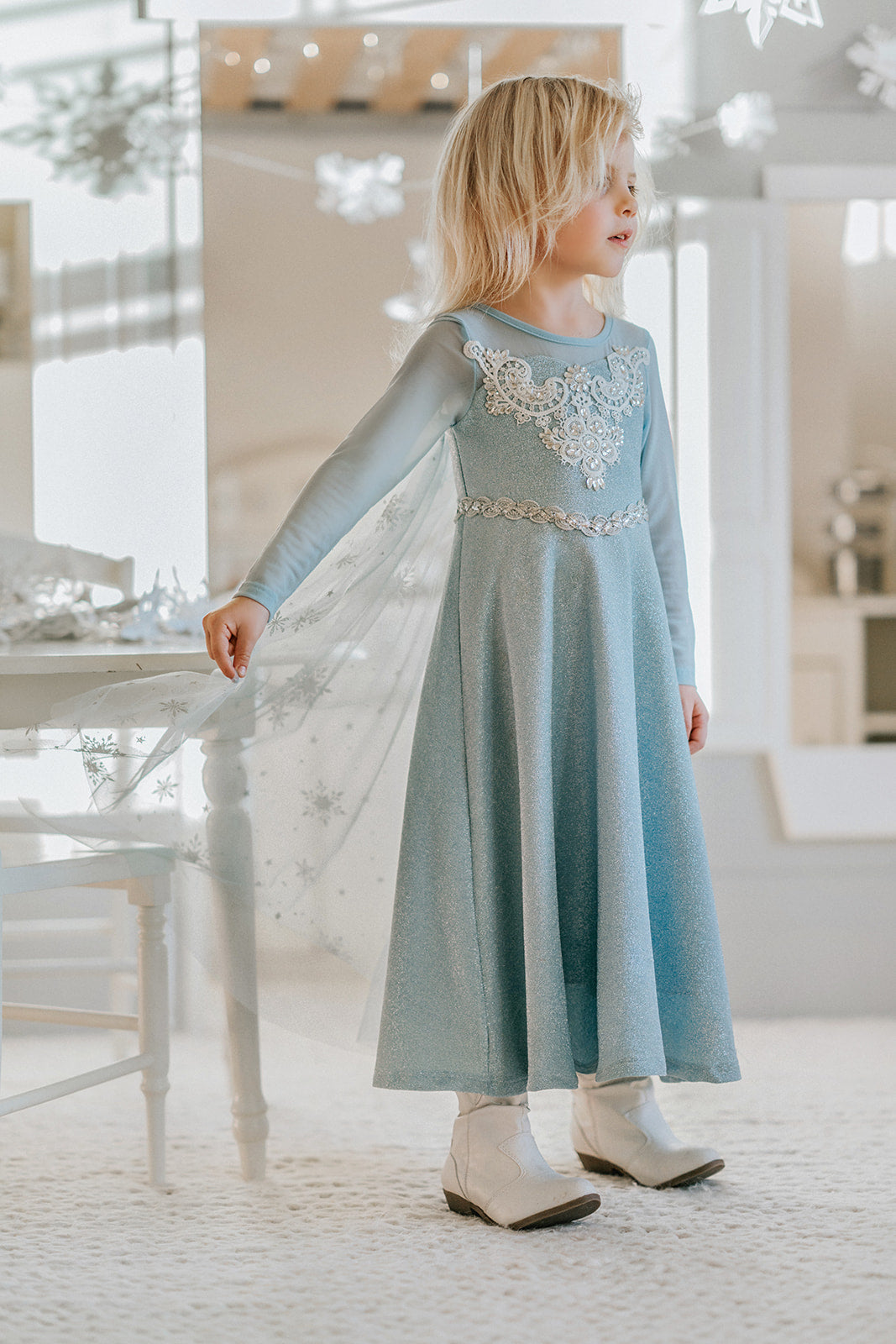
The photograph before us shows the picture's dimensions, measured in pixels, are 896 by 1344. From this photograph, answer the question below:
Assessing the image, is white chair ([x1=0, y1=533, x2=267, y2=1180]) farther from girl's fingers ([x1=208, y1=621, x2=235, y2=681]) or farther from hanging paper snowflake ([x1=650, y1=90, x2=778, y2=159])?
hanging paper snowflake ([x1=650, y1=90, x2=778, y2=159])

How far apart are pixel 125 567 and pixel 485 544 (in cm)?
103

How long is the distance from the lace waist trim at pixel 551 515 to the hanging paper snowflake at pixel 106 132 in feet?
4.19

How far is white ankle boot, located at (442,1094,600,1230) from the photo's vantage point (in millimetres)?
1243

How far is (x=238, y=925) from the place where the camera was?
1.39 meters

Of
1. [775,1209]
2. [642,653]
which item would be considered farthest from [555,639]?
[775,1209]

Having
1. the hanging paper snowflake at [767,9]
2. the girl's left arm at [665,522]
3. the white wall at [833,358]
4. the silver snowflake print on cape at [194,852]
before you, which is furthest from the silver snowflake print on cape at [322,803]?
the white wall at [833,358]

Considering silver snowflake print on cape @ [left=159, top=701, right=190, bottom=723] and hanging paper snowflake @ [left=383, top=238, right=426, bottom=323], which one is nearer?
silver snowflake print on cape @ [left=159, top=701, right=190, bottom=723]

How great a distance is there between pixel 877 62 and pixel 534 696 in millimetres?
1708

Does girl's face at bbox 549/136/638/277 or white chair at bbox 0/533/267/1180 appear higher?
girl's face at bbox 549/136/638/277

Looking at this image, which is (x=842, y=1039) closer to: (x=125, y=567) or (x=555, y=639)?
(x=555, y=639)

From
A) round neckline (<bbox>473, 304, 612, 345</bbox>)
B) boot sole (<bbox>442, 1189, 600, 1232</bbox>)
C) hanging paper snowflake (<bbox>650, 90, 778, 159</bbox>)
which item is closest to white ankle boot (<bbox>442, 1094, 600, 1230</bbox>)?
boot sole (<bbox>442, 1189, 600, 1232</bbox>)

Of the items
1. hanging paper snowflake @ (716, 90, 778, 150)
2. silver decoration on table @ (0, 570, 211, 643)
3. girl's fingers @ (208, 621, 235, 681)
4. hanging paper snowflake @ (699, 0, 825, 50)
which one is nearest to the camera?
girl's fingers @ (208, 621, 235, 681)

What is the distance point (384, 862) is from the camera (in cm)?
145

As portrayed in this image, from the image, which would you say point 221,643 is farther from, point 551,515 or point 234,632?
point 551,515
